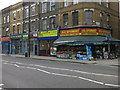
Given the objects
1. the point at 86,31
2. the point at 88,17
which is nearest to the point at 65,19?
the point at 88,17

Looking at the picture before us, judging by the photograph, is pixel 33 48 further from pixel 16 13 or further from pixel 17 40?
pixel 16 13

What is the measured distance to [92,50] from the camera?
66.7 feet

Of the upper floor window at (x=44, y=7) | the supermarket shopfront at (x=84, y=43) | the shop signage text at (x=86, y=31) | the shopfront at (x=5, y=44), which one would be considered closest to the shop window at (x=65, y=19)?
the supermarket shopfront at (x=84, y=43)

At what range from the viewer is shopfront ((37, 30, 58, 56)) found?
969 inches

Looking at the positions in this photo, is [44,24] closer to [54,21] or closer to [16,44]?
[54,21]

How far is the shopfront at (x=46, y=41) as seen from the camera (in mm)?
24608

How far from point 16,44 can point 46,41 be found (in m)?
11.2

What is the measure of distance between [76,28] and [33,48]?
39.1ft

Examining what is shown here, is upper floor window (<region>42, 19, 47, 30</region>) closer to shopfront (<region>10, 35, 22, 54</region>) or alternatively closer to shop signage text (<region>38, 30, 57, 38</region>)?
shop signage text (<region>38, 30, 57, 38</region>)

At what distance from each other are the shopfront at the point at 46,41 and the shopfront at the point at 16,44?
287 inches

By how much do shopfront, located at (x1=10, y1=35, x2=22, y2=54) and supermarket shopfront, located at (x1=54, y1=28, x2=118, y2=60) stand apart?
13.9m

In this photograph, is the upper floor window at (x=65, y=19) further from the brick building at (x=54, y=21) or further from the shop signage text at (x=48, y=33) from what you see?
the shop signage text at (x=48, y=33)

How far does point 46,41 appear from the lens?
26.6 metres

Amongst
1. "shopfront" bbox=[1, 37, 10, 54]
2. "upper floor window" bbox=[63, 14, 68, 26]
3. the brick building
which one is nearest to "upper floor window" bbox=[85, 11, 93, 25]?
the brick building
